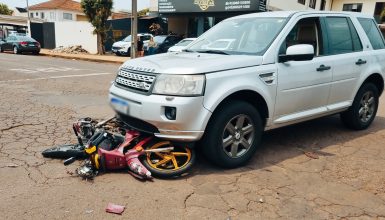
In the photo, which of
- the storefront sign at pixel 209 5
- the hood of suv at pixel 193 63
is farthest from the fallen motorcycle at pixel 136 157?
the storefront sign at pixel 209 5

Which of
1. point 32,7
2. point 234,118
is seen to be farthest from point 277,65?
point 32,7

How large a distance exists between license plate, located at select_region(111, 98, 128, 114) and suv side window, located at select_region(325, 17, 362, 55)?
114 inches

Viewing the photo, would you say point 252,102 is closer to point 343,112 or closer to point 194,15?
point 343,112

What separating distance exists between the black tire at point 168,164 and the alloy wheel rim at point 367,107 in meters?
3.23

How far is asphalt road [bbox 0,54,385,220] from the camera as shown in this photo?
10.1 ft

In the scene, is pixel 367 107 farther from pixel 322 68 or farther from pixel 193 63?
pixel 193 63

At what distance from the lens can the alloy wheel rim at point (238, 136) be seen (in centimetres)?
390

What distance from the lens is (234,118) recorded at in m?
3.88

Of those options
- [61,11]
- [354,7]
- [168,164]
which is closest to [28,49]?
[168,164]

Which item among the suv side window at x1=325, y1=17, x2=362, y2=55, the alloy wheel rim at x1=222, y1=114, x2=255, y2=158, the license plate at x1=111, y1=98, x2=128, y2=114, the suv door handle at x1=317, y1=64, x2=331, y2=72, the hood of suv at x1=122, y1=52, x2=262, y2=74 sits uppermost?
the suv side window at x1=325, y1=17, x2=362, y2=55

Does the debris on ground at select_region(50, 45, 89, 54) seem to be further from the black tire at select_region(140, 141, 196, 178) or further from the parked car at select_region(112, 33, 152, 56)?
the black tire at select_region(140, 141, 196, 178)

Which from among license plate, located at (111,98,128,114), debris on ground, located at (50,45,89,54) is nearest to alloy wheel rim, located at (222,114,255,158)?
license plate, located at (111,98,128,114)

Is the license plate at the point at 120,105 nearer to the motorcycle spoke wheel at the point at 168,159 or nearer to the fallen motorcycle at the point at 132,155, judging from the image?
the fallen motorcycle at the point at 132,155

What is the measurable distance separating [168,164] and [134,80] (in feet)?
3.24
